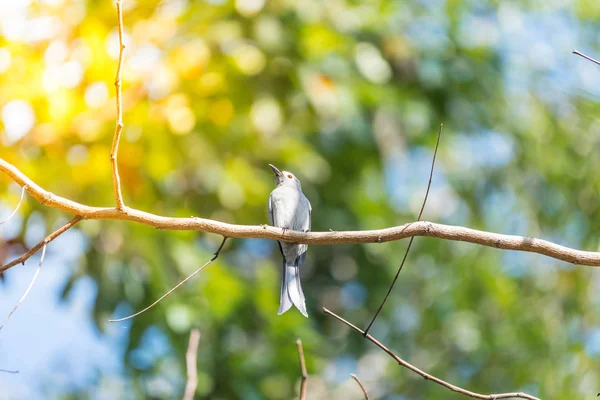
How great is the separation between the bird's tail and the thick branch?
0.54 meters

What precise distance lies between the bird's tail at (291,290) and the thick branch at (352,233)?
542 mm

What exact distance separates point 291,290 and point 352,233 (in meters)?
0.98

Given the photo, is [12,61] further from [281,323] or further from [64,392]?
[64,392]

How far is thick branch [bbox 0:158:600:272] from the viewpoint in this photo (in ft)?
8.10

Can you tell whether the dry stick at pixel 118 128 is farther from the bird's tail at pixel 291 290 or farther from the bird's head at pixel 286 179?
the bird's head at pixel 286 179

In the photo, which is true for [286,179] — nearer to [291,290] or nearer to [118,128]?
[291,290]

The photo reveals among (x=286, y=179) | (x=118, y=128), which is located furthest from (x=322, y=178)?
(x=118, y=128)

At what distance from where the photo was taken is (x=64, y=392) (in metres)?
6.93

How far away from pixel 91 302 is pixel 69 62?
5.92ft

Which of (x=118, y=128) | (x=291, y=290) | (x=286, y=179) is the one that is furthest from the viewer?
(x=286, y=179)

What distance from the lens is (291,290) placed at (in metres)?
3.45

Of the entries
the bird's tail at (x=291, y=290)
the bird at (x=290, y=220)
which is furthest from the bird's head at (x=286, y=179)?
the bird's tail at (x=291, y=290)

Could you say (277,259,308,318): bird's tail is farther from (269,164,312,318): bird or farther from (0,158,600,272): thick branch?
(0,158,600,272): thick branch

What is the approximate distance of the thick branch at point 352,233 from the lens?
97.2 inches
